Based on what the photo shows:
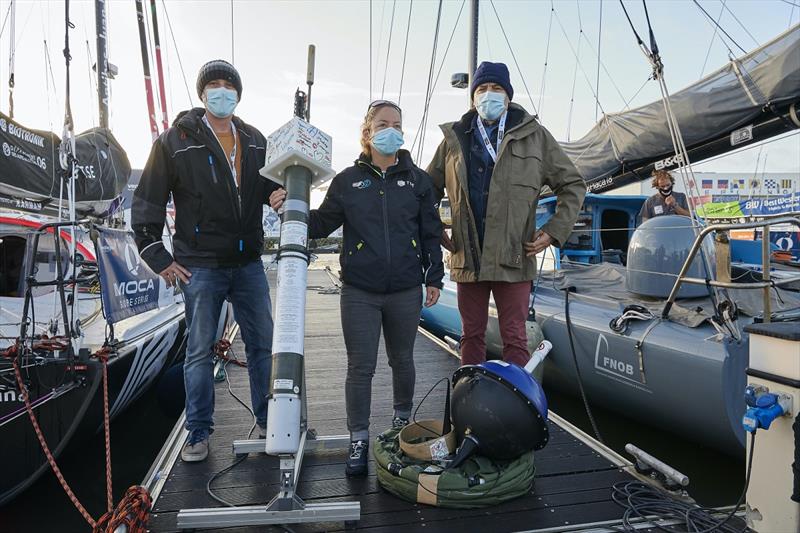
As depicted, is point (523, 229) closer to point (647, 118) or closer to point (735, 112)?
point (735, 112)

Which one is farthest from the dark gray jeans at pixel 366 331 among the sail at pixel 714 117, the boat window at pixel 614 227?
the boat window at pixel 614 227

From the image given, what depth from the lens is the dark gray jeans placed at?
2.50 metres

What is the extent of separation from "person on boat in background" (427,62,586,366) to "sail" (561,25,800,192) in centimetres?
228

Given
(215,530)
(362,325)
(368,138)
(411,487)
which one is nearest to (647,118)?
(368,138)

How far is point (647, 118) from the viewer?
5316 mm

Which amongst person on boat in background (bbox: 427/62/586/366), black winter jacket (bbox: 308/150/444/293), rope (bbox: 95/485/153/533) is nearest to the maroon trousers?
person on boat in background (bbox: 427/62/586/366)

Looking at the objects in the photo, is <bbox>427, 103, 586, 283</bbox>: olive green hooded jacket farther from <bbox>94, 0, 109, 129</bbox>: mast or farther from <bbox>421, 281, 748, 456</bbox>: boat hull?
<bbox>94, 0, 109, 129</bbox>: mast

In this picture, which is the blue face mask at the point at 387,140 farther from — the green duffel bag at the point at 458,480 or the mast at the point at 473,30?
the mast at the point at 473,30

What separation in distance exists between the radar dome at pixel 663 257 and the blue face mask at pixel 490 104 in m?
2.07

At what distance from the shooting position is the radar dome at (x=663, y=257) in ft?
13.6

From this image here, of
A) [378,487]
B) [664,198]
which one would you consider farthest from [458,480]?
[664,198]

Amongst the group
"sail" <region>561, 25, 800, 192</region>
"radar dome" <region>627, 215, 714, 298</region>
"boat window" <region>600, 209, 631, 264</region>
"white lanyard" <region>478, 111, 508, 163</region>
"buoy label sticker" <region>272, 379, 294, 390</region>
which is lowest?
"buoy label sticker" <region>272, 379, 294, 390</region>

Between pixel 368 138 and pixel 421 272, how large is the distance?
2.41 feet

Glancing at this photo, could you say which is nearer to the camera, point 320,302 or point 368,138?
point 368,138
